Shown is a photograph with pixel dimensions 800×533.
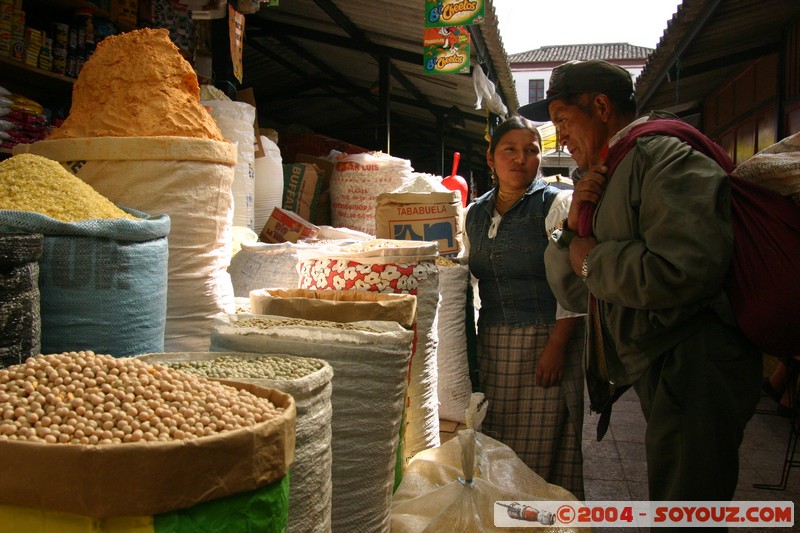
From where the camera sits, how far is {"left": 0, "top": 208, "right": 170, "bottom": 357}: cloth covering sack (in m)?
1.13

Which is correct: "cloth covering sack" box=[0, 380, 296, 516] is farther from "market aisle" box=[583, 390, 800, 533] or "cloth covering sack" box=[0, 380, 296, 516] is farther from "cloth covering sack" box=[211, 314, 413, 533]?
"market aisle" box=[583, 390, 800, 533]

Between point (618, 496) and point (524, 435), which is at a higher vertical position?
point (524, 435)

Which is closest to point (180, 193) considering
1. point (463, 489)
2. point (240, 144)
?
point (463, 489)

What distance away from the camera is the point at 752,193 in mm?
1433

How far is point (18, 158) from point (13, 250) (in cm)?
42

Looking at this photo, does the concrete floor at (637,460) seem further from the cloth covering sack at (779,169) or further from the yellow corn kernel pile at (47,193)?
the yellow corn kernel pile at (47,193)

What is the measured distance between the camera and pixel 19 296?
100 centimetres

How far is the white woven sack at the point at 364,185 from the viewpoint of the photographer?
3.50 m

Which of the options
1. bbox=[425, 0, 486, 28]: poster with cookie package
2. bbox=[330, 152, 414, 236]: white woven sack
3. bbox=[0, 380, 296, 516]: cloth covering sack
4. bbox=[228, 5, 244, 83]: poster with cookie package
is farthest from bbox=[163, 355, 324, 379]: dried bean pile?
bbox=[425, 0, 486, 28]: poster with cookie package

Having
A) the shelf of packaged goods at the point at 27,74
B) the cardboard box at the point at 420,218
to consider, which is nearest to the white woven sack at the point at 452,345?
the cardboard box at the point at 420,218

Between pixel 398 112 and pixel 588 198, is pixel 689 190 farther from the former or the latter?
pixel 398 112

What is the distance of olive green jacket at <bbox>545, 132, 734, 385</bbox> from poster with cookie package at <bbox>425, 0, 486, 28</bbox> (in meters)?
2.79

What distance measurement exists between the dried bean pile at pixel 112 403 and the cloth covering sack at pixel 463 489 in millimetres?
740

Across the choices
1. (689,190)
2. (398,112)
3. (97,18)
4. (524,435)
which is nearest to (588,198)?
(689,190)
